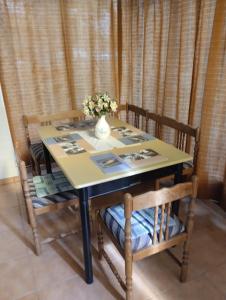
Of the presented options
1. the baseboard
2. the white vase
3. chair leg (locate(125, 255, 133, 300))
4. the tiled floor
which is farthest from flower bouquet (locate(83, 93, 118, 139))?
the baseboard

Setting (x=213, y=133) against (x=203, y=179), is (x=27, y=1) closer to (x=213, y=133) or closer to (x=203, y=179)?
(x=213, y=133)

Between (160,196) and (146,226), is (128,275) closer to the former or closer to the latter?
(146,226)

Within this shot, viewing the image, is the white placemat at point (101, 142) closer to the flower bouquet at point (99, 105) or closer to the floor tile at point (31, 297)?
the flower bouquet at point (99, 105)

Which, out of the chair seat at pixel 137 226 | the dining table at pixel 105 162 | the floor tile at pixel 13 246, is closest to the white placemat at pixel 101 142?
the dining table at pixel 105 162

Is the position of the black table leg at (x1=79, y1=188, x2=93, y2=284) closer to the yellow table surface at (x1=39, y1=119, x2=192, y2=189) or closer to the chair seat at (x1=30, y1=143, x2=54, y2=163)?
the yellow table surface at (x1=39, y1=119, x2=192, y2=189)

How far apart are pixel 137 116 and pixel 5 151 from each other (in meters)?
1.60

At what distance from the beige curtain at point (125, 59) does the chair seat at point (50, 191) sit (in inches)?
46.3

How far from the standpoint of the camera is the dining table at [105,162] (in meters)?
1.44

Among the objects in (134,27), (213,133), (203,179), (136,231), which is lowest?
(203,179)

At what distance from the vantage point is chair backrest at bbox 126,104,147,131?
2.76 meters

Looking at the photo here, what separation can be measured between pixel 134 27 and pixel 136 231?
2.53 meters

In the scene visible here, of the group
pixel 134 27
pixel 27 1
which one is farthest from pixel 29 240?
pixel 134 27

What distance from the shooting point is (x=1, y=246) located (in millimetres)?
2004

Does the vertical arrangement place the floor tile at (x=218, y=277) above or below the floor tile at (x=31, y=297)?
above
